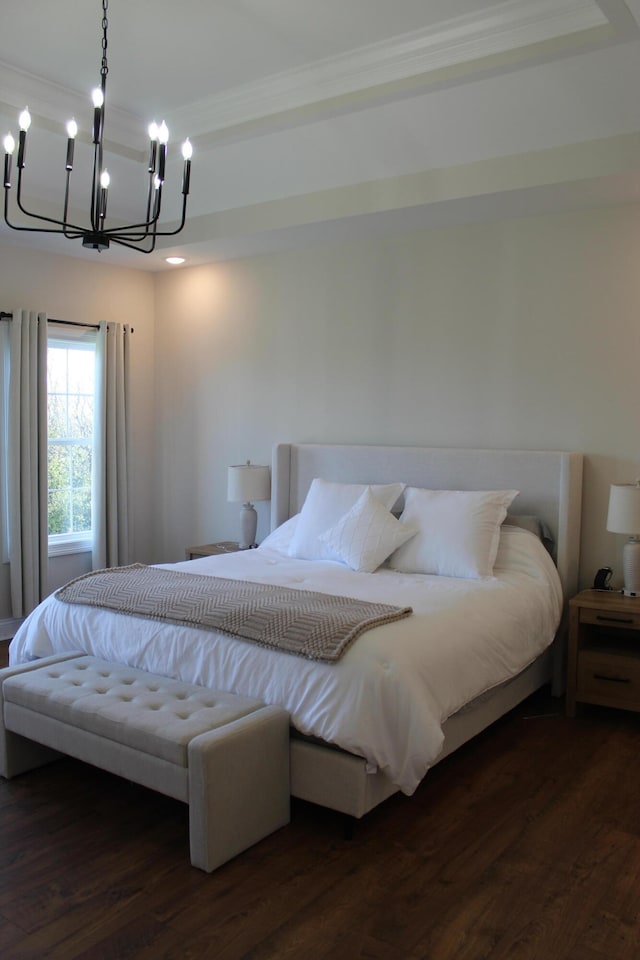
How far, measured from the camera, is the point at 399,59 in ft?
11.9

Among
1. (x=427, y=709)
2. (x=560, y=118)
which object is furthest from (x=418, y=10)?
(x=427, y=709)

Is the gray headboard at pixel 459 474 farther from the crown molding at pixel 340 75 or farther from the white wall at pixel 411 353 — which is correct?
the crown molding at pixel 340 75

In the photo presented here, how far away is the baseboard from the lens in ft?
17.0

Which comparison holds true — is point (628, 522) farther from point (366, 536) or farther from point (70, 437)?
point (70, 437)

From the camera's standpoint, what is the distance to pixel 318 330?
17.4ft

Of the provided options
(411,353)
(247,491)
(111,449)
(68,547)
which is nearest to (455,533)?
(411,353)

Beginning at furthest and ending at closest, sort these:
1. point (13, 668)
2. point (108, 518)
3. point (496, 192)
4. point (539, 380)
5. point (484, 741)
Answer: point (108, 518) → point (539, 380) → point (496, 192) → point (484, 741) → point (13, 668)

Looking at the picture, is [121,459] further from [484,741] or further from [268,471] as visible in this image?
[484,741]

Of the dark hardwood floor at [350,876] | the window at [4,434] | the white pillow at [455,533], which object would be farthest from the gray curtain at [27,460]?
the white pillow at [455,533]

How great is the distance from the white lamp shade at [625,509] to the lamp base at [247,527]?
2.35 metres

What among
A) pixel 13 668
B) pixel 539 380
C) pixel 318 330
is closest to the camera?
pixel 13 668

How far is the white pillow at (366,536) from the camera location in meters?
4.16

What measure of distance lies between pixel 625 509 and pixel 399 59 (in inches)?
91.5

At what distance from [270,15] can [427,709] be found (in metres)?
2.86
